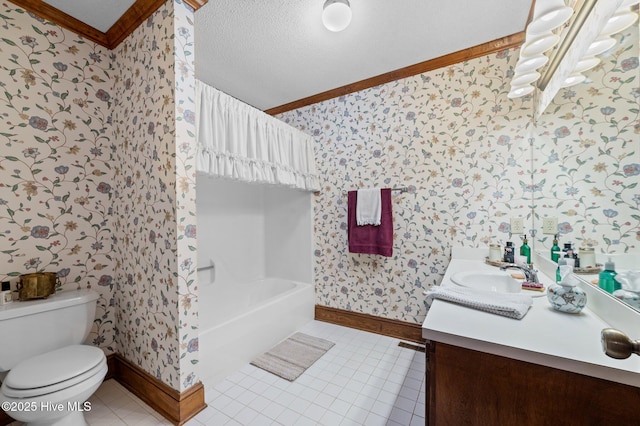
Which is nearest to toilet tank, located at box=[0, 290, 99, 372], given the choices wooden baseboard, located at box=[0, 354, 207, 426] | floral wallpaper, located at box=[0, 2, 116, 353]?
floral wallpaper, located at box=[0, 2, 116, 353]

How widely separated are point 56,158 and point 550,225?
3.11 meters

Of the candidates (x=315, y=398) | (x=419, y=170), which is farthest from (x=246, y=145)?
(x=315, y=398)

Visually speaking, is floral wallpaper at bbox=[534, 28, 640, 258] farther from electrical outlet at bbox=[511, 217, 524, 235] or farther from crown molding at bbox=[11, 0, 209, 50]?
crown molding at bbox=[11, 0, 209, 50]

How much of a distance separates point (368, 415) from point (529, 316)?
3.44ft

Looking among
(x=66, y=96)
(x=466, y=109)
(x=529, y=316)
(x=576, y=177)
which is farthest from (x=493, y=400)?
(x=66, y=96)

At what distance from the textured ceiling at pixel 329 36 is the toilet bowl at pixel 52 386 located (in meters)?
2.16

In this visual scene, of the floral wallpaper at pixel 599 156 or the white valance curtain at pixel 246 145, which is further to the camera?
the white valance curtain at pixel 246 145

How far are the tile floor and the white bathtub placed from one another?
13cm

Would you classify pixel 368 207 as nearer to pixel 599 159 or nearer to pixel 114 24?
pixel 599 159

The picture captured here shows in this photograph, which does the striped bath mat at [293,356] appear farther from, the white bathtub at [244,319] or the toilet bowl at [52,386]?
the toilet bowl at [52,386]

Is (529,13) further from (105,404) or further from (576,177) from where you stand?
(105,404)

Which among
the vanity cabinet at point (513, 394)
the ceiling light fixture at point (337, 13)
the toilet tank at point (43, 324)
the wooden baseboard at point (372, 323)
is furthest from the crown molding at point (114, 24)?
the wooden baseboard at point (372, 323)

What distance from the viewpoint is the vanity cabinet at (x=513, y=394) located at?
25.2 inches

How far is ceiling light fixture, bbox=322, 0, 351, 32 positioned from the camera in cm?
146
